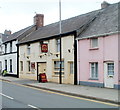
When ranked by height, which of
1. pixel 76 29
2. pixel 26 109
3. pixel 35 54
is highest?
pixel 76 29

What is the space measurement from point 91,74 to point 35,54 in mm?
11367

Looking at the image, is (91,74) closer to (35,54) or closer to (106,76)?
(106,76)

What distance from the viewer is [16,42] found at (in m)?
35.9

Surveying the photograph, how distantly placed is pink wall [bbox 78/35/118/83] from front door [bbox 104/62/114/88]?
325 millimetres

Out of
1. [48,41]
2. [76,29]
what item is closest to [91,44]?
[76,29]

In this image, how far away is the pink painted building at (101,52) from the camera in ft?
59.5

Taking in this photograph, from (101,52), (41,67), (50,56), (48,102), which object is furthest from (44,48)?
(48,102)

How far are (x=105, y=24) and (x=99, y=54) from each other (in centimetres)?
282

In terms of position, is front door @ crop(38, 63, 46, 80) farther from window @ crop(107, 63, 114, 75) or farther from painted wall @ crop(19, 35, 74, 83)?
window @ crop(107, 63, 114, 75)

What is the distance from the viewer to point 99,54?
19641mm

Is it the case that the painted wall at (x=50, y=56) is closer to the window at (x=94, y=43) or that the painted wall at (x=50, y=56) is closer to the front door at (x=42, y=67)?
the front door at (x=42, y=67)

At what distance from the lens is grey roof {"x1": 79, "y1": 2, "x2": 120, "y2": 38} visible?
19312 mm

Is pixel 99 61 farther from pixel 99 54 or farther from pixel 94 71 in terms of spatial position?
pixel 94 71

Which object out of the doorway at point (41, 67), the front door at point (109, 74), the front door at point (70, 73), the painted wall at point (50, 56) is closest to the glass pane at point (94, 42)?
the front door at point (109, 74)
